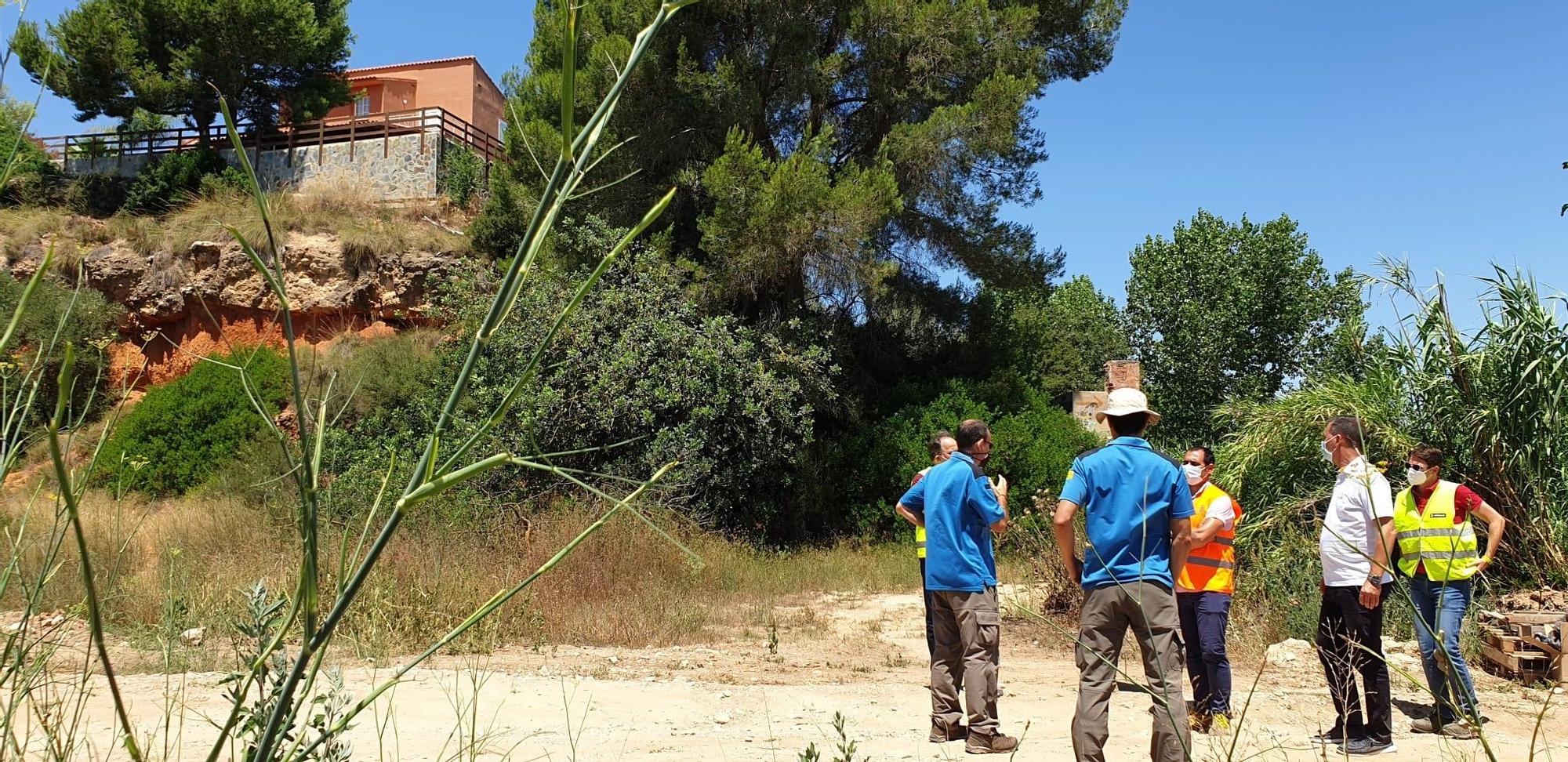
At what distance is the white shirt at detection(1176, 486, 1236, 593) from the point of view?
16.7 ft

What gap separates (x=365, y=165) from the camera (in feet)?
63.8

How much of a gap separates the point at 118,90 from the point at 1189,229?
23998mm

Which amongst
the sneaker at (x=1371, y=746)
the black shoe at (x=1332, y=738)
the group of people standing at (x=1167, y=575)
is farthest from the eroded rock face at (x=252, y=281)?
the sneaker at (x=1371, y=746)

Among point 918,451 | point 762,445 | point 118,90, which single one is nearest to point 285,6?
point 118,90

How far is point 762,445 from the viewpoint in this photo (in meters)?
13.1

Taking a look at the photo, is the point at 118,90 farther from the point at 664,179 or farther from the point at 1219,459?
the point at 1219,459

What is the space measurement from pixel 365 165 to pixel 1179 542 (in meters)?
18.9

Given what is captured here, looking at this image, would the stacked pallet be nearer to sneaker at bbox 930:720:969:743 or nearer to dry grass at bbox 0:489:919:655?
sneaker at bbox 930:720:969:743

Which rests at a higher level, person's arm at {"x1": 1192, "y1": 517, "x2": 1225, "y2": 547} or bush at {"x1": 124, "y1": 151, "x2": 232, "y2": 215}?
bush at {"x1": 124, "y1": 151, "x2": 232, "y2": 215}

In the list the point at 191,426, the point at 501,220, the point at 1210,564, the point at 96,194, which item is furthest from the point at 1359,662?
Answer: the point at 96,194

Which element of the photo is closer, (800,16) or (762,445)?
(762,445)

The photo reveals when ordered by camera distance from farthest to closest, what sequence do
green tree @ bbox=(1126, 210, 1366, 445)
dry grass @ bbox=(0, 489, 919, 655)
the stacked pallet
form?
green tree @ bbox=(1126, 210, 1366, 445), dry grass @ bbox=(0, 489, 919, 655), the stacked pallet

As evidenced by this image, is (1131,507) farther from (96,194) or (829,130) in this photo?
(96,194)

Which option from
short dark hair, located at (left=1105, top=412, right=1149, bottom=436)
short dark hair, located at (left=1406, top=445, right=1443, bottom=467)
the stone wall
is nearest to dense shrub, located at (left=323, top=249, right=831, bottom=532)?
the stone wall
